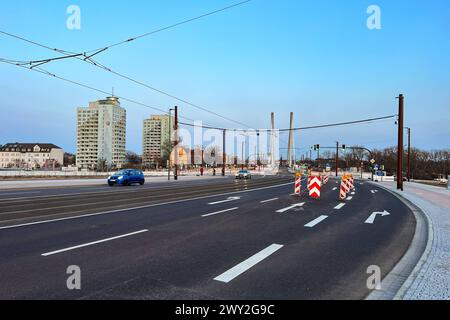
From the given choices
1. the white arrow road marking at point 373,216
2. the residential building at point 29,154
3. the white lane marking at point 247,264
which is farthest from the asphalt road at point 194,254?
the residential building at point 29,154

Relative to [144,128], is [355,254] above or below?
below

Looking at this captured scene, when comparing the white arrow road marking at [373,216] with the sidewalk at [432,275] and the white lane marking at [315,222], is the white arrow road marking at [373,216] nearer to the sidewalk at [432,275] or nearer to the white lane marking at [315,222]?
the white lane marking at [315,222]

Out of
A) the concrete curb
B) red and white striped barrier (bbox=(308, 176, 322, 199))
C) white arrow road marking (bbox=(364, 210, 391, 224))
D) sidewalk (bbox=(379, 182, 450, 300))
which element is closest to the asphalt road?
the concrete curb

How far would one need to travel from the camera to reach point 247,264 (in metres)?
5.76

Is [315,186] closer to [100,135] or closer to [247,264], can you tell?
[247,264]

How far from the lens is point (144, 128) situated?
108625 millimetres

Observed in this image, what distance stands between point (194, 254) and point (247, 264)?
3.80ft

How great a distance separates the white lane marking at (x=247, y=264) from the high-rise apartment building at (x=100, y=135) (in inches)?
3358

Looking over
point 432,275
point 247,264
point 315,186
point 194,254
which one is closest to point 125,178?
point 315,186

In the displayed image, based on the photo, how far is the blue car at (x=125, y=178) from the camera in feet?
98.4

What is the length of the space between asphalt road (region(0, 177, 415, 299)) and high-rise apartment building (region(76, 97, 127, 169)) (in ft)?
269

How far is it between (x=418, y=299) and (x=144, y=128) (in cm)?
10904
